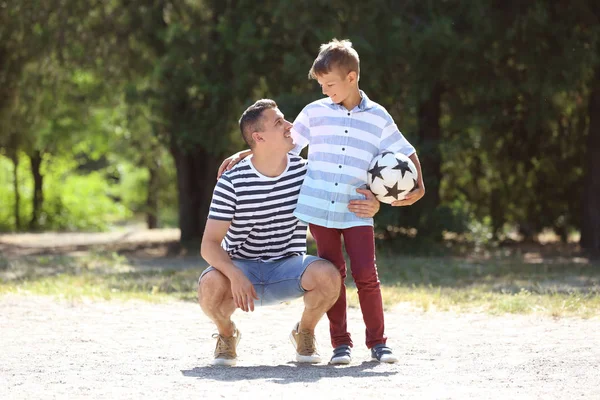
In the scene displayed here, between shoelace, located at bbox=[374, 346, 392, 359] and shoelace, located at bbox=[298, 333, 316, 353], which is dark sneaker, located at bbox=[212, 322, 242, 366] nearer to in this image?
shoelace, located at bbox=[298, 333, 316, 353]

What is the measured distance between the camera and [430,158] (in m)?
14.4

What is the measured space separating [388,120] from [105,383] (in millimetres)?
2204

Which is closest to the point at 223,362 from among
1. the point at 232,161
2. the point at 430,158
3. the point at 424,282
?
the point at 232,161

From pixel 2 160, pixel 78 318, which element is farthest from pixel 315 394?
pixel 2 160

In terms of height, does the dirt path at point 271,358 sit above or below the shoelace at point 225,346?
below

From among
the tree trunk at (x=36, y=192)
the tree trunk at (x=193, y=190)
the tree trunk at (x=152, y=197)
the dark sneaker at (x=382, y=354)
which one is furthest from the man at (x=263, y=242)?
the tree trunk at (x=36, y=192)

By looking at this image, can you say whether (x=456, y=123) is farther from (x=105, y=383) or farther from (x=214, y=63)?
(x=105, y=383)

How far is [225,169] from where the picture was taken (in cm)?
559

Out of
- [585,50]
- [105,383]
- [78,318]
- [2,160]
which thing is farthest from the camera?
[2,160]

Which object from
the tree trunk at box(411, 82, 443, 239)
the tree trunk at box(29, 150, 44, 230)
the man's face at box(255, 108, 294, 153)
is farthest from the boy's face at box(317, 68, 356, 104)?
the tree trunk at box(29, 150, 44, 230)

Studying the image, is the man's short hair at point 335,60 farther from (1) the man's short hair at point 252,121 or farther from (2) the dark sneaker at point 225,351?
(2) the dark sneaker at point 225,351

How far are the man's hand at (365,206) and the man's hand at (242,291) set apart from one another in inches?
28.8

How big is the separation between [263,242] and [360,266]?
59 cm

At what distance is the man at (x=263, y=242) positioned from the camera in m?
5.26
